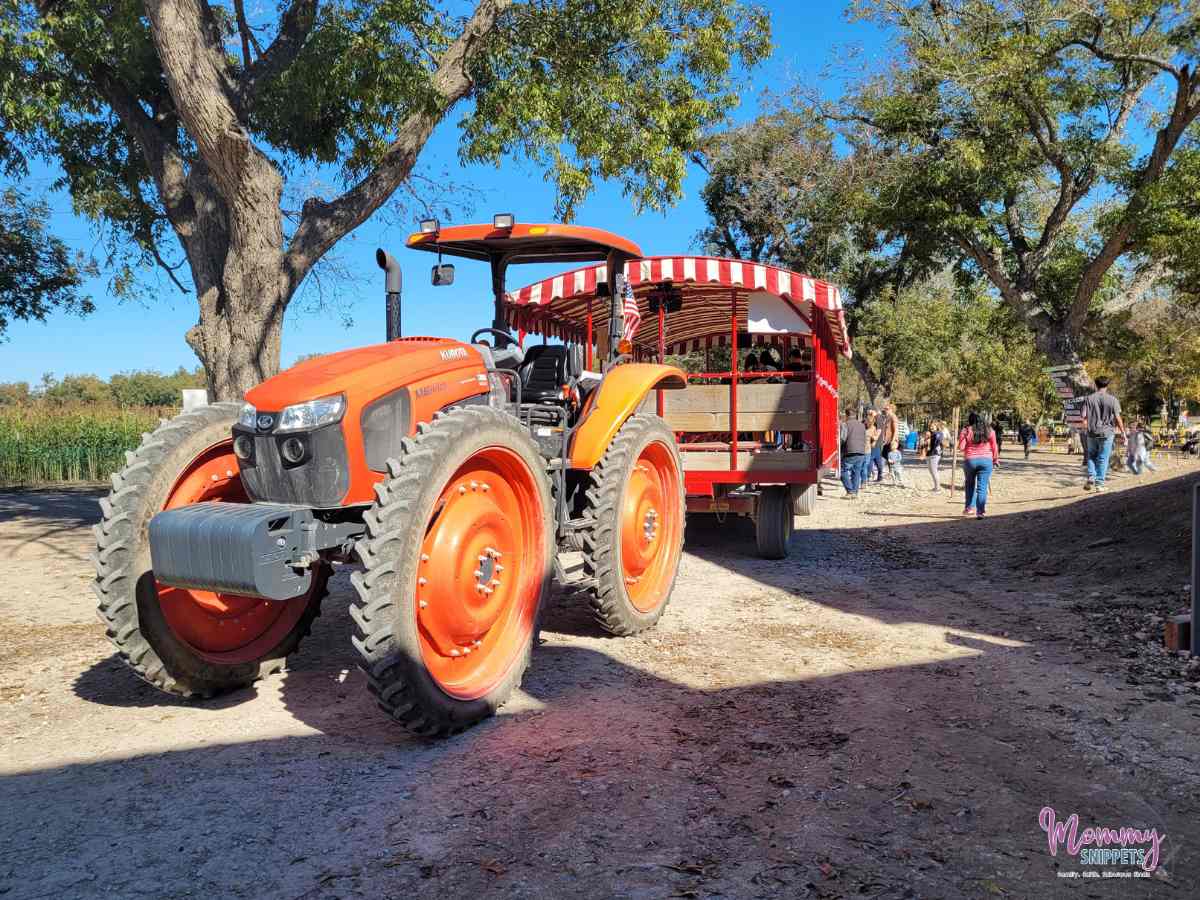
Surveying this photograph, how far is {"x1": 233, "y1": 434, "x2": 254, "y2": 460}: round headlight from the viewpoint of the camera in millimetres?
3643

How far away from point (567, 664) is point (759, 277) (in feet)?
14.2

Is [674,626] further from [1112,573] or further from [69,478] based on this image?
[69,478]

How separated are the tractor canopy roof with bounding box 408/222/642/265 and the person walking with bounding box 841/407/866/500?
394 inches

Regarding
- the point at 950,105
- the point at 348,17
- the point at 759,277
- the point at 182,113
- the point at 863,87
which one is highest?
the point at 863,87

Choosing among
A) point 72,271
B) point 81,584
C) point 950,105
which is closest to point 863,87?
point 950,105

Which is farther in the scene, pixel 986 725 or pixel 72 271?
pixel 72 271

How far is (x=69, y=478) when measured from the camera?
66.8 feet

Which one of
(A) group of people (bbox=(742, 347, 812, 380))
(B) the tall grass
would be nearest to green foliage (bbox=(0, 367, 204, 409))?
(B) the tall grass

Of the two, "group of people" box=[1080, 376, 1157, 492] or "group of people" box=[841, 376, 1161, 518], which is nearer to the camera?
"group of people" box=[841, 376, 1161, 518]

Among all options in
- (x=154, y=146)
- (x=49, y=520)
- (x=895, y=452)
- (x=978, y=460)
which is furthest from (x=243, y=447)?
(x=895, y=452)

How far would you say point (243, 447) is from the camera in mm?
3664

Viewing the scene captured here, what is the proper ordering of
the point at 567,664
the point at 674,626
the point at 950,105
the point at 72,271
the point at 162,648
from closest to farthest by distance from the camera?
the point at 162,648 → the point at 567,664 → the point at 674,626 → the point at 72,271 → the point at 950,105

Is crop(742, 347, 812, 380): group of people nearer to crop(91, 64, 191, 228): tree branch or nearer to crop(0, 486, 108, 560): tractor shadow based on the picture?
crop(91, 64, 191, 228): tree branch

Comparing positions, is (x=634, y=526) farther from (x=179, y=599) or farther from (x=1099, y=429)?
(x=1099, y=429)
